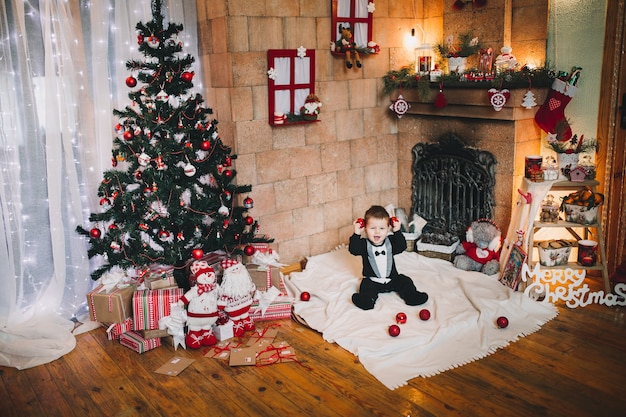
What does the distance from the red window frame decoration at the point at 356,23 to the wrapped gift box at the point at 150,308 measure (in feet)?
8.55

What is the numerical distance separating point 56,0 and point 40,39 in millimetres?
290

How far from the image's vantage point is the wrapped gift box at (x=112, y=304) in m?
3.85

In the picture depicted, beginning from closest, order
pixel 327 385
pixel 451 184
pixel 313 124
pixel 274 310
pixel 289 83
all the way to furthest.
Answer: pixel 327 385 → pixel 274 310 → pixel 289 83 → pixel 313 124 → pixel 451 184

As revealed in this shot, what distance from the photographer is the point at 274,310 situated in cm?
420

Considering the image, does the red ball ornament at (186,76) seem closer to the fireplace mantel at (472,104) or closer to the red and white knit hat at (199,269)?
the red and white knit hat at (199,269)

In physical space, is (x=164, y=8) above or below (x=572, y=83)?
above

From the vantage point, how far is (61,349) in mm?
3834

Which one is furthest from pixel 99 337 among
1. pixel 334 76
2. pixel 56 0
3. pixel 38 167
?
pixel 334 76

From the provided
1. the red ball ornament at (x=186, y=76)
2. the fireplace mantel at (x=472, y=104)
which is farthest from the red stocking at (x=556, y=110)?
the red ball ornament at (x=186, y=76)

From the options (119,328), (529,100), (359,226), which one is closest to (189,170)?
(119,328)

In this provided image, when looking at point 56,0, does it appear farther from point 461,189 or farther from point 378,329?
point 461,189

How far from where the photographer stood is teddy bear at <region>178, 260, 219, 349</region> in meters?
3.77

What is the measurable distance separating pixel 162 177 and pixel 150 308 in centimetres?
92

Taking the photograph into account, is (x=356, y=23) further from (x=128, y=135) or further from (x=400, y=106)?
(x=128, y=135)
